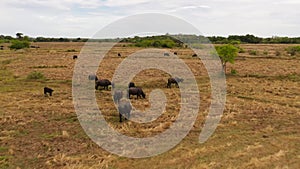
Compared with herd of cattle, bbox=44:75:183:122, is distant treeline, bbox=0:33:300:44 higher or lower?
higher

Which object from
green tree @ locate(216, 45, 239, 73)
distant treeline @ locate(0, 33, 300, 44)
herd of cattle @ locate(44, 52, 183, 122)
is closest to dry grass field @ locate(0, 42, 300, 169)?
herd of cattle @ locate(44, 52, 183, 122)

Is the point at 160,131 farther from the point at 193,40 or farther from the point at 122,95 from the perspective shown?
the point at 193,40

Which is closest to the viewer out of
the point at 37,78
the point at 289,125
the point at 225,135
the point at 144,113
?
the point at 225,135

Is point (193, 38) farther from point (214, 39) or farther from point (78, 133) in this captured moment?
point (78, 133)

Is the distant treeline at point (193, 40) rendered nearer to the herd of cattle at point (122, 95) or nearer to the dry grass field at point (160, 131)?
the herd of cattle at point (122, 95)

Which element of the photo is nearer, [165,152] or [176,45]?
[165,152]

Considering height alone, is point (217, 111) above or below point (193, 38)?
below

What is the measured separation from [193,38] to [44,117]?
6738cm

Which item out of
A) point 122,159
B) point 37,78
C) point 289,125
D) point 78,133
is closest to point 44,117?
point 78,133

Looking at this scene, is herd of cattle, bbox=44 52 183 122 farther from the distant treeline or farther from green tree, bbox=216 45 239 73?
the distant treeline

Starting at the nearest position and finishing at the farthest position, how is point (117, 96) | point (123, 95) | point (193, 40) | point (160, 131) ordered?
point (160, 131) → point (117, 96) → point (123, 95) → point (193, 40)

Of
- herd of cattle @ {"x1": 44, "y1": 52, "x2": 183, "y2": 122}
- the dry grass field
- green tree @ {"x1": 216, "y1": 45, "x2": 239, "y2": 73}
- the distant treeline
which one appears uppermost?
the distant treeline

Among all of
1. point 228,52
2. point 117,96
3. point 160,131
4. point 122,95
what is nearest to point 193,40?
point 228,52

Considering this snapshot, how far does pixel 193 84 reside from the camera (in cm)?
2744
